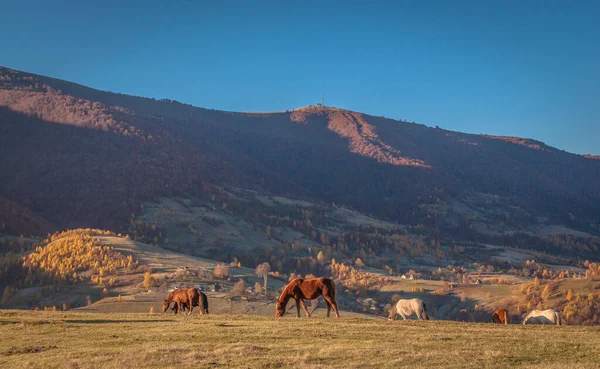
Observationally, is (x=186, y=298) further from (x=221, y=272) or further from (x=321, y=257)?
(x=321, y=257)

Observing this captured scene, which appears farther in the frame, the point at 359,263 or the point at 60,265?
the point at 359,263

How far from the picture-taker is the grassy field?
1599 centimetres

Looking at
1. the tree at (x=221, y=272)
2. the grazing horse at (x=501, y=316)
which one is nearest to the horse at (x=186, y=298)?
the grazing horse at (x=501, y=316)

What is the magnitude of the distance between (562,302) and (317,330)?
62.4 meters

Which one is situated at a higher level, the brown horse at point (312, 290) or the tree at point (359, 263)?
the brown horse at point (312, 290)

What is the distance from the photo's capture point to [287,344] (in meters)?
18.7

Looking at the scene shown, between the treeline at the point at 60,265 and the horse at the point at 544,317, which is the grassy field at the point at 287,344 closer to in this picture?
the horse at the point at 544,317

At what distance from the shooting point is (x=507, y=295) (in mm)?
88438

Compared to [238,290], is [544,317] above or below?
above

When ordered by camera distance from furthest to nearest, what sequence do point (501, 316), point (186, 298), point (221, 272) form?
point (221, 272) → point (186, 298) → point (501, 316)

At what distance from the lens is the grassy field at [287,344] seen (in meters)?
16.0

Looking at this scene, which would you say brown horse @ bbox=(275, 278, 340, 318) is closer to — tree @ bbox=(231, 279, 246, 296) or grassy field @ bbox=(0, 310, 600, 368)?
grassy field @ bbox=(0, 310, 600, 368)

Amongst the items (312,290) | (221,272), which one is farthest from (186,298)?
(221,272)

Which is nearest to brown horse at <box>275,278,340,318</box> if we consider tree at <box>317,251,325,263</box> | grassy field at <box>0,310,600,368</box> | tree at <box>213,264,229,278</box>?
grassy field at <box>0,310,600,368</box>
